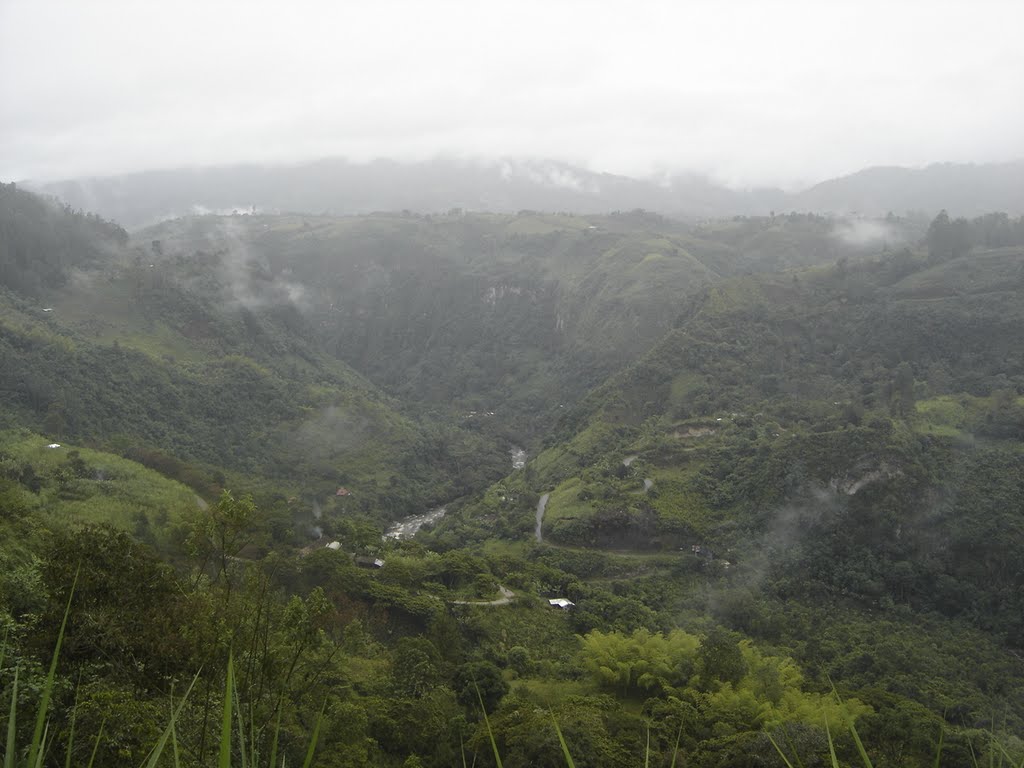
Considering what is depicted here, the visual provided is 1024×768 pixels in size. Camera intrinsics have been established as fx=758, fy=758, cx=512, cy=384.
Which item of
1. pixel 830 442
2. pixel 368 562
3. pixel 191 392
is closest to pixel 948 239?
pixel 830 442

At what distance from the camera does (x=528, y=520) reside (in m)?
52.8

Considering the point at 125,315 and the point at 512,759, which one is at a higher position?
the point at 125,315

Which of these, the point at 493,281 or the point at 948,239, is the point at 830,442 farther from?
the point at 493,281

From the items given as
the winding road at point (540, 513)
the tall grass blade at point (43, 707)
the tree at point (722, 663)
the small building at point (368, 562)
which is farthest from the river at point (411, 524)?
the tall grass blade at point (43, 707)

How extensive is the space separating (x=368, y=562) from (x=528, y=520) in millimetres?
15525

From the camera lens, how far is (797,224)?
125312 mm

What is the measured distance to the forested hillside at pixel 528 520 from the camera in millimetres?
12352

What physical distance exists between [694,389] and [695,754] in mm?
46819

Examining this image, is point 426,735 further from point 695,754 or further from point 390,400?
point 390,400

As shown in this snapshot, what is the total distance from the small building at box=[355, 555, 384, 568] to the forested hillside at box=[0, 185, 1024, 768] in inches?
11.9

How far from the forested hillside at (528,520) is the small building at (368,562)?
0.99 ft

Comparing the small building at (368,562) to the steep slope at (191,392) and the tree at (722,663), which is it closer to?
the steep slope at (191,392)

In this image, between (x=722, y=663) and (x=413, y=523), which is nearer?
(x=722, y=663)

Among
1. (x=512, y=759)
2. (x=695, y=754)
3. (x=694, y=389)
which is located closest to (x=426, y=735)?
(x=512, y=759)
